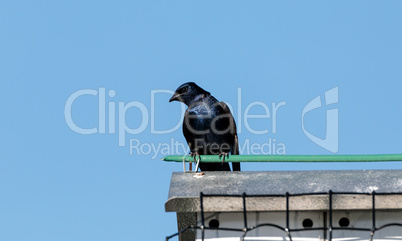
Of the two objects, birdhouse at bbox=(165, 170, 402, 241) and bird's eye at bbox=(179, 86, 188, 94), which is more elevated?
bird's eye at bbox=(179, 86, 188, 94)

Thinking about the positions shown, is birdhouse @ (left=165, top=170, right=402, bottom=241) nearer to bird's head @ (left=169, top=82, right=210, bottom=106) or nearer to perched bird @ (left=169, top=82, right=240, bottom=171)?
perched bird @ (left=169, top=82, right=240, bottom=171)

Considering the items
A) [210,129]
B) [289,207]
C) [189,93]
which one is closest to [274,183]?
[289,207]

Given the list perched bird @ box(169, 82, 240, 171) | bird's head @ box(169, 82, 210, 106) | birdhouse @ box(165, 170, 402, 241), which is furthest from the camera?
bird's head @ box(169, 82, 210, 106)

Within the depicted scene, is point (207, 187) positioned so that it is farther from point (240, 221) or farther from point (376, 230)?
point (376, 230)

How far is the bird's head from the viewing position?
8195mm

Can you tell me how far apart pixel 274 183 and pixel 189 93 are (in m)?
4.16

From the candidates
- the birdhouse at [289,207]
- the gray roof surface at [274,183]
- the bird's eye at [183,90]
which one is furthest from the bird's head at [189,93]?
the birdhouse at [289,207]

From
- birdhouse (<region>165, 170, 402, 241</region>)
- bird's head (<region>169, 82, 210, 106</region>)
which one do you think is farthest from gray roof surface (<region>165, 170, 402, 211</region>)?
bird's head (<region>169, 82, 210, 106</region>)

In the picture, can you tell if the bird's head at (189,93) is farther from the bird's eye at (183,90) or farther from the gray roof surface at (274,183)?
the gray roof surface at (274,183)

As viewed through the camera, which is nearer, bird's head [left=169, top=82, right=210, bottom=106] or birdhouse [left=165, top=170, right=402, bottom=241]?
birdhouse [left=165, top=170, right=402, bottom=241]

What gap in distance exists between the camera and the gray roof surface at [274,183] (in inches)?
153

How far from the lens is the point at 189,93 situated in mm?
8219

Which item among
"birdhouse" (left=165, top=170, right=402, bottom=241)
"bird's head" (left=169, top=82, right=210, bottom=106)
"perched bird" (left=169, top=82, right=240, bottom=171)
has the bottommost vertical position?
"birdhouse" (left=165, top=170, right=402, bottom=241)

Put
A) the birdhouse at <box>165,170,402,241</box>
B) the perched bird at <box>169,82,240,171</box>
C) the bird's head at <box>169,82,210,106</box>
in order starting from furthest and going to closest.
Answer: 1. the bird's head at <box>169,82,210,106</box>
2. the perched bird at <box>169,82,240,171</box>
3. the birdhouse at <box>165,170,402,241</box>
